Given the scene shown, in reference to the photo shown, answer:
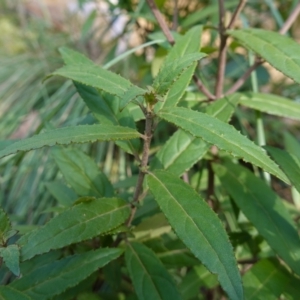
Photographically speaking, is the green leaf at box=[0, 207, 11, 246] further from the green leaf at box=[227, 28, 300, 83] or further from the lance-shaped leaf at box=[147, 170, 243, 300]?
the green leaf at box=[227, 28, 300, 83]

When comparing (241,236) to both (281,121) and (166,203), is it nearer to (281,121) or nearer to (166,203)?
(166,203)

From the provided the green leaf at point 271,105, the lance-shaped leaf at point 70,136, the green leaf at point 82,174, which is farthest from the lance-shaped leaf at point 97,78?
the green leaf at point 271,105

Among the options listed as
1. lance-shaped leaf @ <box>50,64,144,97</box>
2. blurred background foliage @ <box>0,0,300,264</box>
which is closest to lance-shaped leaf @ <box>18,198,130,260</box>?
lance-shaped leaf @ <box>50,64,144,97</box>

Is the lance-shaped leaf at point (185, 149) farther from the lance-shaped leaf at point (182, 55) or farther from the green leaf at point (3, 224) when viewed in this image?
the green leaf at point (3, 224)

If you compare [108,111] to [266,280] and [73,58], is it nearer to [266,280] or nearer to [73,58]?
[73,58]

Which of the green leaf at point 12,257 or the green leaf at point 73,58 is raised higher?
the green leaf at point 73,58

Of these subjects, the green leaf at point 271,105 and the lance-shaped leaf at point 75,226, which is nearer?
the lance-shaped leaf at point 75,226

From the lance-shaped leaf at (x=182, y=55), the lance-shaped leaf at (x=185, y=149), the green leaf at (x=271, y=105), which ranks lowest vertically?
the green leaf at (x=271, y=105)
